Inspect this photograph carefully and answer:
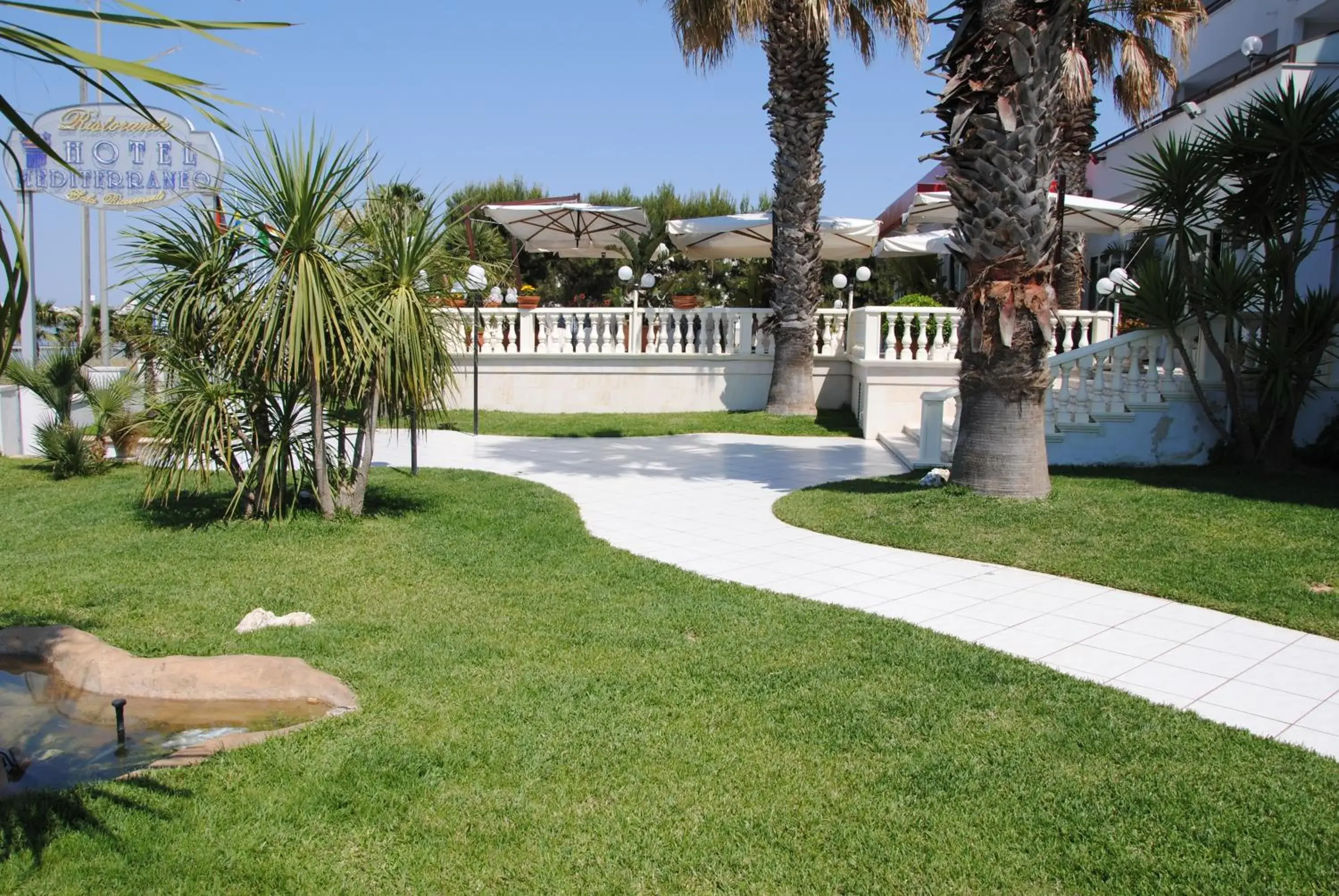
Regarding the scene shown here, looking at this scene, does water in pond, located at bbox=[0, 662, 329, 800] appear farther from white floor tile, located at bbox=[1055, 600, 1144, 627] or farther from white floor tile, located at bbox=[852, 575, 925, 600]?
white floor tile, located at bbox=[1055, 600, 1144, 627]

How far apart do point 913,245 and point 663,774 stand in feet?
52.1

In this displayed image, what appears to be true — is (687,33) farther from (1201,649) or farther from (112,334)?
(1201,649)

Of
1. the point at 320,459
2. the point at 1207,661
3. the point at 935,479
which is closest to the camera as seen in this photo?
the point at 1207,661

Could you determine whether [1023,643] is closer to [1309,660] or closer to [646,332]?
[1309,660]

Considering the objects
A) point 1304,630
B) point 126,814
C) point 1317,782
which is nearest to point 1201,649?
point 1304,630

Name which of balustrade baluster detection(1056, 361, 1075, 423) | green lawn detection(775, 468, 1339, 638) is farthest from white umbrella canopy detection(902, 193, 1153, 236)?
green lawn detection(775, 468, 1339, 638)

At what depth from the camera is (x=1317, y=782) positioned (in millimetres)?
4055

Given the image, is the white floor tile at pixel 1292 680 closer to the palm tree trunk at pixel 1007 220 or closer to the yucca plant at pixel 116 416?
the palm tree trunk at pixel 1007 220

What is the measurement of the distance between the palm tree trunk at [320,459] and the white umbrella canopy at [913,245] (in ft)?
40.8

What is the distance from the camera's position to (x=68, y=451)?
41.4 feet

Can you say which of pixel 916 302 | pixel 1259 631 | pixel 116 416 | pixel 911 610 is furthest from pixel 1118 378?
pixel 116 416

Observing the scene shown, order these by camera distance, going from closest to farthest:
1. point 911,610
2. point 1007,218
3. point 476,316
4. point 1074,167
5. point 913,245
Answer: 1. point 911,610
2. point 1007,218
3. point 476,316
4. point 1074,167
5. point 913,245

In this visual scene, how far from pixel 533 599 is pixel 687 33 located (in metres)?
13.6

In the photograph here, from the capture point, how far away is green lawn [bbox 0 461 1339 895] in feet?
11.2
